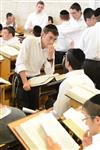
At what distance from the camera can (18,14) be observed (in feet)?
26.6

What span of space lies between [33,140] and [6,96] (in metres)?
2.01

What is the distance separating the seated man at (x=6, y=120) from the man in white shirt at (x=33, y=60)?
94 centimetres

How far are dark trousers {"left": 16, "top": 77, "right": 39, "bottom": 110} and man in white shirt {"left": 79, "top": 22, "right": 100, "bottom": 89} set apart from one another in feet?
3.13

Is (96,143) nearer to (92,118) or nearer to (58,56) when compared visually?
(92,118)

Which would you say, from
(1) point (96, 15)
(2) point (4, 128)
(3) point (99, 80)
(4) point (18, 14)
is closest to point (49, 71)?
(3) point (99, 80)

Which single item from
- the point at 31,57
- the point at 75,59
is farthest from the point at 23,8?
the point at 75,59

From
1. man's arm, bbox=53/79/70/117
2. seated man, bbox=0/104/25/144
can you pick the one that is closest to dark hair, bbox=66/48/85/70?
man's arm, bbox=53/79/70/117

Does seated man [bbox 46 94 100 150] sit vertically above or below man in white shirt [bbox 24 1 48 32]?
below

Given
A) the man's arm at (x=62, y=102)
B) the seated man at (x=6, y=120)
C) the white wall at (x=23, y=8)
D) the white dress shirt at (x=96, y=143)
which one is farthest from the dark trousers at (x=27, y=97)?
the white wall at (x=23, y=8)

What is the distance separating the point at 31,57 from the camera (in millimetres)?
3557

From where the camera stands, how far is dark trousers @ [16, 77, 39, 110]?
362 centimetres

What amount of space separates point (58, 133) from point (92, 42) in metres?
2.38

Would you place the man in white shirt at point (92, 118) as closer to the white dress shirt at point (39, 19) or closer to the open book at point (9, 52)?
the open book at point (9, 52)

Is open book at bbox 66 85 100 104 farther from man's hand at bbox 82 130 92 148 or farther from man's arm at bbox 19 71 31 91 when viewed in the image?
man's arm at bbox 19 71 31 91
